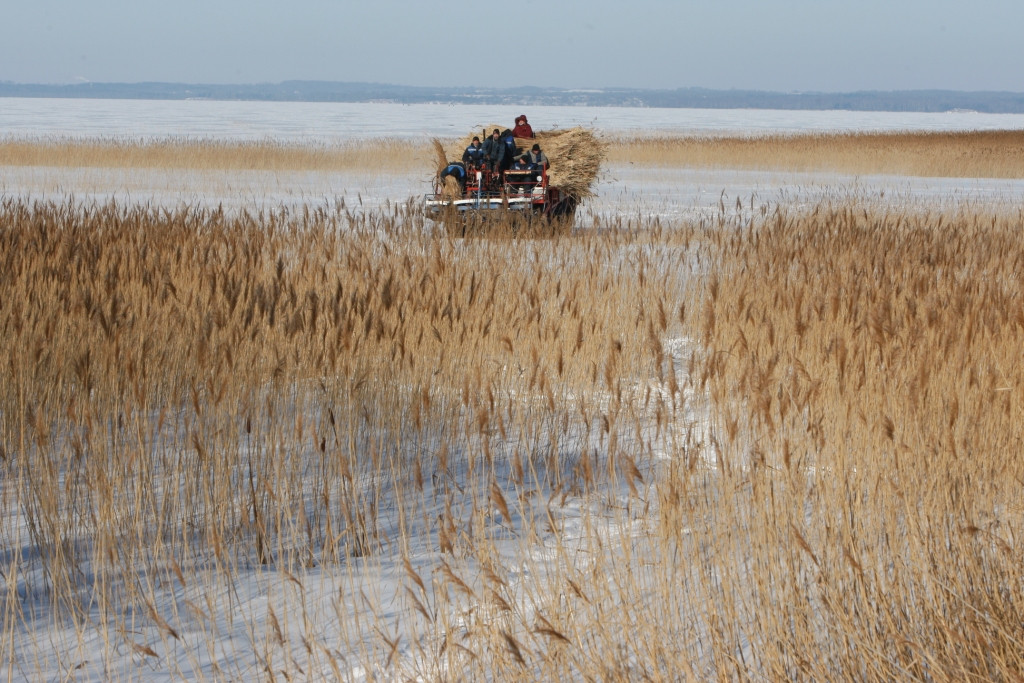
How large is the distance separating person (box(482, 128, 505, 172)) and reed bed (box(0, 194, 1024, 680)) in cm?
546

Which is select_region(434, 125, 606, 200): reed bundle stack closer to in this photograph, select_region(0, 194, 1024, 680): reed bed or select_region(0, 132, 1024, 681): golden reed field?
select_region(0, 132, 1024, 681): golden reed field

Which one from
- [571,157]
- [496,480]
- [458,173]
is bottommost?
[496,480]

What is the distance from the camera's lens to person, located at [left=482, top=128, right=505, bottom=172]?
11.4m

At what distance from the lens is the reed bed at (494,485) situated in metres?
2.10

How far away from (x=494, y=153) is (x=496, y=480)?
844 cm

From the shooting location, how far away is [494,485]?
1.99m

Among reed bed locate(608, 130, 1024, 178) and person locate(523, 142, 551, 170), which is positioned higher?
person locate(523, 142, 551, 170)

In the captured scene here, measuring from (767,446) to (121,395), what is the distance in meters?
2.54

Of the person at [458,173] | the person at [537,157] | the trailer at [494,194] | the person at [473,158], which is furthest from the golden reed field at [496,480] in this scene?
the person at [473,158]

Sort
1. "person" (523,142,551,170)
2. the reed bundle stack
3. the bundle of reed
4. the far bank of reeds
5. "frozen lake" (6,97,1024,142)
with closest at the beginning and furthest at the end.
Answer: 1. the bundle of reed
2. "person" (523,142,551,170)
3. the reed bundle stack
4. the far bank of reeds
5. "frozen lake" (6,97,1024,142)

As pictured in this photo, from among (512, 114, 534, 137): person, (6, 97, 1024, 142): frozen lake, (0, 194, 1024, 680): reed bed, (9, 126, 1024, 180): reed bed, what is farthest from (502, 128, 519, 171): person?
(9, 126, 1024, 180): reed bed

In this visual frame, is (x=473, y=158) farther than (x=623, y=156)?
No

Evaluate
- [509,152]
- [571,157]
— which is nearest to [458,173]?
[509,152]

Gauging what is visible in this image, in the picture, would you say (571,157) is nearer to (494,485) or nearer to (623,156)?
(494,485)
